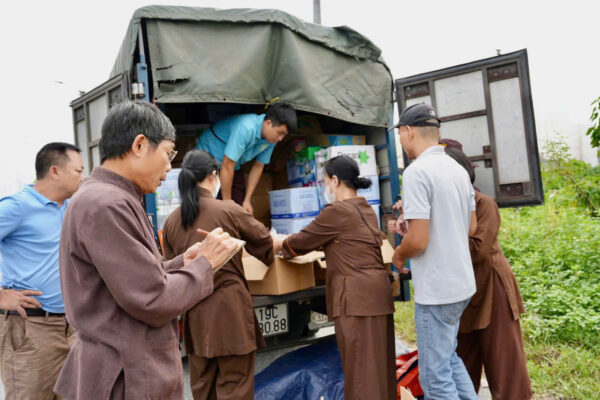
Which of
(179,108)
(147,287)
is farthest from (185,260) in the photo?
(179,108)

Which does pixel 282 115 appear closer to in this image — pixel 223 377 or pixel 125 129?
pixel 223 377

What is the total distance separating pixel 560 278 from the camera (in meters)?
5.37

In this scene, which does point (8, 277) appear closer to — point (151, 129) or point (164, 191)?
point (164, 191)

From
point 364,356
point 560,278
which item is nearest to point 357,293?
point 364,356

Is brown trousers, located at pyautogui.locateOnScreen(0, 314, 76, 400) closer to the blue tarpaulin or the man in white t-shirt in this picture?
the blue tarpaulin

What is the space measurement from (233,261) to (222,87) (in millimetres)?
1377

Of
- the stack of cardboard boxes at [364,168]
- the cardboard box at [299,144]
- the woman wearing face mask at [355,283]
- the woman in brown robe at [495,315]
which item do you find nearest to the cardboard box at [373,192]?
the stack of cardboard boxes at [364,168]

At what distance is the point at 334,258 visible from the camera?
302cm

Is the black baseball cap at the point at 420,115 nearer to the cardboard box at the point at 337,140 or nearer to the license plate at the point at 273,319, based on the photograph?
the cardboard box at the point at 337,140

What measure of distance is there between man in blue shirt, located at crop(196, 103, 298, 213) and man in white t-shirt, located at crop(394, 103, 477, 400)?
1.51 metres

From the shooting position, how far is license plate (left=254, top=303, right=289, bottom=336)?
3.42 m

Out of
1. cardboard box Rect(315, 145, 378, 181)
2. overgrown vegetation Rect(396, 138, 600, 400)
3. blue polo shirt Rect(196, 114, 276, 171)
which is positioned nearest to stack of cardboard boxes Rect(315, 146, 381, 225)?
cardboard box Rect(315, 145, 378, 181)

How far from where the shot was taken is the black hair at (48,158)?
2.65m

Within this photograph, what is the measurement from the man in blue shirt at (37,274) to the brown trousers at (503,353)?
8.20ft
